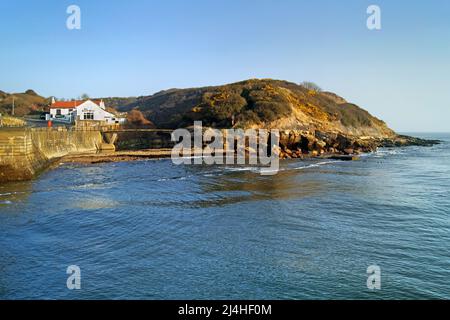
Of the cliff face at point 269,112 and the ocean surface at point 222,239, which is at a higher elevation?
the cliff face at point 269,112

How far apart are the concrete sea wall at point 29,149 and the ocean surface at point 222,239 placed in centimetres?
180

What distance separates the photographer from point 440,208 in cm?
2241

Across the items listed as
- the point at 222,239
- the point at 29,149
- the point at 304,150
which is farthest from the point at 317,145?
the point at 222,239

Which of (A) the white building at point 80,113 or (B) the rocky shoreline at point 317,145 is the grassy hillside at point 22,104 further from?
(B) the rocky shoreline at point 317,145

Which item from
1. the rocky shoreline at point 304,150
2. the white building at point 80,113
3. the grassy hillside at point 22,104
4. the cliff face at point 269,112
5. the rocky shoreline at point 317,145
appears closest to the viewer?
the rocky shoreline at point 304,150

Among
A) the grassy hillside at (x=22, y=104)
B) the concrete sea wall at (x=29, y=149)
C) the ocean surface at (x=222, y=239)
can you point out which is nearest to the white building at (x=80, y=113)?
the grassy hillside at (x=22, y=104)

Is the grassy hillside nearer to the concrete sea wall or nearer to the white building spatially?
the white building

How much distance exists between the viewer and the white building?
70.3 metres

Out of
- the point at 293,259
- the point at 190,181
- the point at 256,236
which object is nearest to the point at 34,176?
the point at 190,181

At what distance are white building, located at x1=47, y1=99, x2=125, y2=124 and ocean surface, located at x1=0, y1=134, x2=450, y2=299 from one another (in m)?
42.6

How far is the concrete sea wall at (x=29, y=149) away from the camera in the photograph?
93.0 ft

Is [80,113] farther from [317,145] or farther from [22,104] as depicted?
[317,145]
